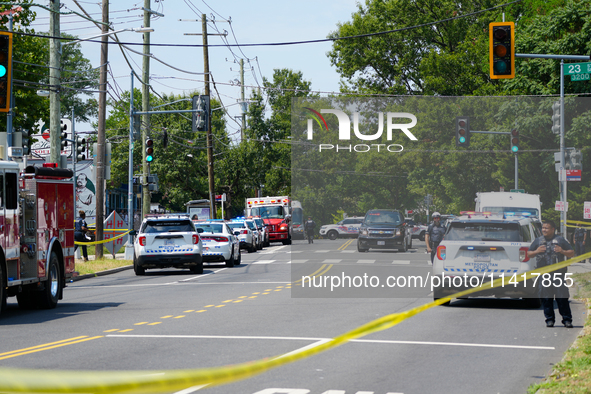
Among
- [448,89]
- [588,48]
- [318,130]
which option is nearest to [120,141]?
[448,89]

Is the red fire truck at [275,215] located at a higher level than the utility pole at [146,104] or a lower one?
lower

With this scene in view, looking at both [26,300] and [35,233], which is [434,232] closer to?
[35,233]

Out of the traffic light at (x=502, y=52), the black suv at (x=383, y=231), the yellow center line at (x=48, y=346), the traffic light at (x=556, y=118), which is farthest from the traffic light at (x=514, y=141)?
the yellow center line at (x=48, y=346)

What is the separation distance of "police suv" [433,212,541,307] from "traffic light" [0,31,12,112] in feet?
32.7

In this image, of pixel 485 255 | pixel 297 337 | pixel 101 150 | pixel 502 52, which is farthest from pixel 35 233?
pixel 101 150

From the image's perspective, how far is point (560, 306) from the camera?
12219 millimetres

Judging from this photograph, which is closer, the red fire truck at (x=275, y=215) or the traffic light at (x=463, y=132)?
the traffic light at (x=463, y=132)

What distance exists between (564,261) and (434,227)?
6972mm

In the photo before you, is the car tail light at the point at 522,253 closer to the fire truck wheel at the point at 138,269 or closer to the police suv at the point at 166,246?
the police suv at the point at 166,246

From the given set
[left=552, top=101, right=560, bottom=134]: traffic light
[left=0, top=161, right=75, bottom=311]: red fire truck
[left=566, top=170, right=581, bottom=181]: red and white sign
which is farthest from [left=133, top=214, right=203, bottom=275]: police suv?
[left=566, top=170, right=581, bottom=181]: red and white sign

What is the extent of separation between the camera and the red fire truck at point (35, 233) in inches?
527

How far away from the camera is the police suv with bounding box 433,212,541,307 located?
14328mm

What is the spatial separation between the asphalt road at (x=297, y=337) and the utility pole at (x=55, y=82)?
227 inches

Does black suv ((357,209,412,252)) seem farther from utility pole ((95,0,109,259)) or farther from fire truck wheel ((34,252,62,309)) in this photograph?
utility pole ((95,0,109,259))
